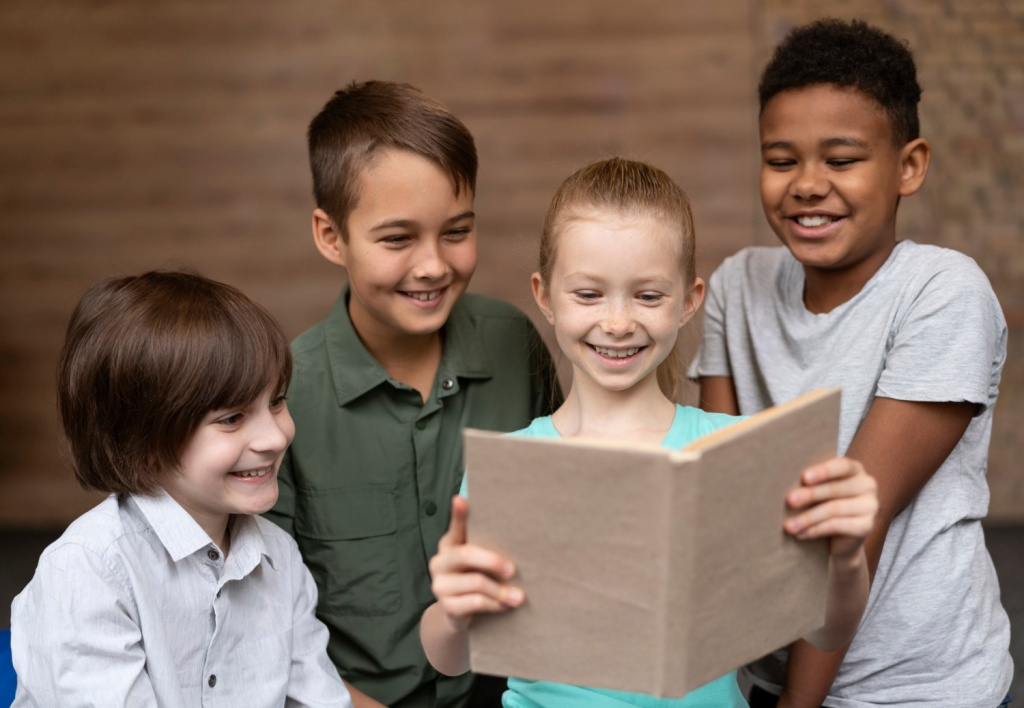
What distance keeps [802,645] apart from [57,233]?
10.3ft

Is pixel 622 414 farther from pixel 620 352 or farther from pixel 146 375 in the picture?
pixel 146 375

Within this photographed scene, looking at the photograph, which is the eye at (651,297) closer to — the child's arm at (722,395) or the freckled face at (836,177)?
the freckled face at (836,177)

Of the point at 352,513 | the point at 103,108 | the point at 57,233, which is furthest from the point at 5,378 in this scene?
the point at 352,513

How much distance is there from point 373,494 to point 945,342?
904 millimetres

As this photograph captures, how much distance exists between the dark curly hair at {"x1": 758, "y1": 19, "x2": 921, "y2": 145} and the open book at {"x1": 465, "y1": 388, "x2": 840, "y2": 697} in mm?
720

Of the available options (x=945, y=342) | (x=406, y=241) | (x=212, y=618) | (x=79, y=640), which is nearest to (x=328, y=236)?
(x=406, y=241)

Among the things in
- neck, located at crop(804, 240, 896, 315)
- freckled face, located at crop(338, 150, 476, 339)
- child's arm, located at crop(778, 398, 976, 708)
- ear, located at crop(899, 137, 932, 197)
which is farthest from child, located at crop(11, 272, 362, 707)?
ear, located at crop(899, 137, 932, 197)

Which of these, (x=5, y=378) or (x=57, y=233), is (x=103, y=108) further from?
(x=5, y=378)

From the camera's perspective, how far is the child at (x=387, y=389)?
169 cm

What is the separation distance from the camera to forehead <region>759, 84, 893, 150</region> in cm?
160

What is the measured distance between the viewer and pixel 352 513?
1755 millimetres

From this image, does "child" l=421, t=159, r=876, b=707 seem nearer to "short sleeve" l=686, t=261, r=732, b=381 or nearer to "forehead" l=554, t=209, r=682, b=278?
"forehead" l=554, t=209, r=682, b=278

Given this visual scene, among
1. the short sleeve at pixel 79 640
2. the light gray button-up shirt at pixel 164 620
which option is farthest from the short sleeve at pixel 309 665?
the short sleeve at pixel 79 640

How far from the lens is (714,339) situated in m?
1.83
